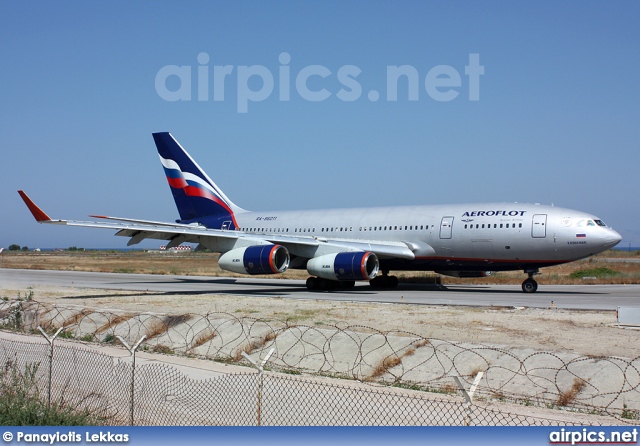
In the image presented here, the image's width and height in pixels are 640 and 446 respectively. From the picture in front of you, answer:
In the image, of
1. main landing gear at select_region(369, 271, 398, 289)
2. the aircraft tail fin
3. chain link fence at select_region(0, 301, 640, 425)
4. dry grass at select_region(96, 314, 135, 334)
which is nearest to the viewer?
chain link fence at select_region(0, 301, 640, 425)

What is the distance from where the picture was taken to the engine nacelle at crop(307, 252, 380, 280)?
1193 inches

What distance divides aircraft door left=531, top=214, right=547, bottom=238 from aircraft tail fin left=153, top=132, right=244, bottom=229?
18382 mm

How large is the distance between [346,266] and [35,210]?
13.6m

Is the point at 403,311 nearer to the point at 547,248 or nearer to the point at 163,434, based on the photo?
the point at 547,248

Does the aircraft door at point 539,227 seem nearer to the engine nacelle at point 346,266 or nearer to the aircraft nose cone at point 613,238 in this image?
the aircraft nose cone at point 613,238

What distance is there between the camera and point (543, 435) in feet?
22.5

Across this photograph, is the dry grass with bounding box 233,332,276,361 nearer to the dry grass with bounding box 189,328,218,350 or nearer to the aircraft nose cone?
the dry grass with bounding box 189,328,218,350

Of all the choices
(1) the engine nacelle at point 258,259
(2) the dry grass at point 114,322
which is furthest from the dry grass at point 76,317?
(1) the engine nacelle at point 258,259

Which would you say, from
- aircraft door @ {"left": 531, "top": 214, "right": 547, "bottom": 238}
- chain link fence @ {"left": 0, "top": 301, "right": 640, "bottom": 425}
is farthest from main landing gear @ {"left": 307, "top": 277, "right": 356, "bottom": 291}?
chain link fence @ {"left": 0, "top": 301, "right": 640, "bottom": 425}

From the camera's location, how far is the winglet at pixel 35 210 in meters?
28.3

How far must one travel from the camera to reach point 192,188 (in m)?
41.3

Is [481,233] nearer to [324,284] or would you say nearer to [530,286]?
[530,286]

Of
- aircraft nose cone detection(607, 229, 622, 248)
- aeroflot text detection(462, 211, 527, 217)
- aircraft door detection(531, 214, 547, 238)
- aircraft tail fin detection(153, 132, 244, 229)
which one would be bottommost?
aircraft nose cone detection(607, 229, 622, 248)

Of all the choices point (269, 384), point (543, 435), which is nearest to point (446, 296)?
point (269, 384)
